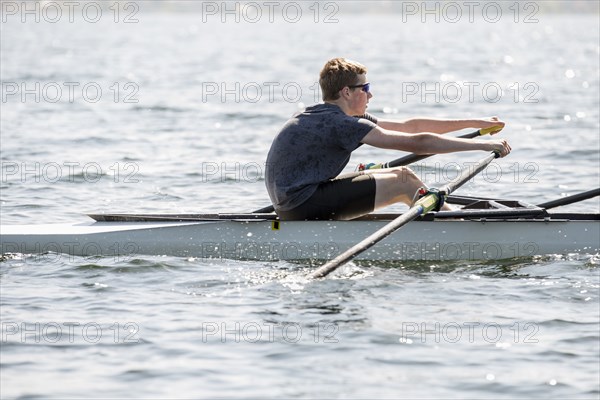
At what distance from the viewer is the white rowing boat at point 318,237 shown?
9.88m

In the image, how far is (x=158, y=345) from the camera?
7.82 m

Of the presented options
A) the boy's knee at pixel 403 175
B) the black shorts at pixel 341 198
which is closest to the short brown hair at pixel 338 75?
the black shorts at pixel 341 198

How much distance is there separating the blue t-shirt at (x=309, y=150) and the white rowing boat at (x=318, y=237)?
12.8 inches

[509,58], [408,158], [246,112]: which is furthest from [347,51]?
[408,158]

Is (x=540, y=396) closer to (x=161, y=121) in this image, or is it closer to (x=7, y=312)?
(x=7, y=312)

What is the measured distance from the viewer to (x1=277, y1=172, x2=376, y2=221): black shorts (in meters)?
9.69

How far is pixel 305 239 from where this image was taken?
9875 millimetres

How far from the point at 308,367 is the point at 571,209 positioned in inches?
270

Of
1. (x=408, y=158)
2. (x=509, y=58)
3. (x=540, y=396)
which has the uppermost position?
(x=509, y=58)

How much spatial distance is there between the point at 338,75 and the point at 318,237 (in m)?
1.46
